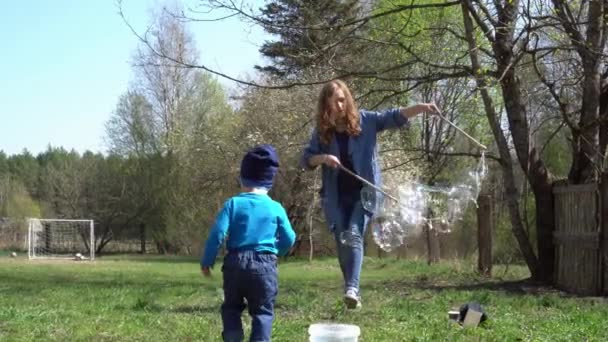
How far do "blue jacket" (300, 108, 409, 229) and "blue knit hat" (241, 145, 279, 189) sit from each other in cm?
117

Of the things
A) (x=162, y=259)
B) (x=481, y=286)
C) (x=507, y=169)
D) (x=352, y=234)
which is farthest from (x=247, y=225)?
(x=162, y=259)

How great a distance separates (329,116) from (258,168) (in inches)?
52.7

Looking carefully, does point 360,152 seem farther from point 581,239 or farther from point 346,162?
point 581,239

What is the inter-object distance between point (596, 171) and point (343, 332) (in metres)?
7.43

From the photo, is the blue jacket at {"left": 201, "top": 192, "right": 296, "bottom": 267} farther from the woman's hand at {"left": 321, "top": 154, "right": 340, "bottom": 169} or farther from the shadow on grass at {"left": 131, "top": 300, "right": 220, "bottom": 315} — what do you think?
the shadow on grass at {"left": 131, "top": 300, "right": 220, "bottom": 315}

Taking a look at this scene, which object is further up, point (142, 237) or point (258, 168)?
point (258, 168)

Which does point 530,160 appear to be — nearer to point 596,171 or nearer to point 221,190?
point 596,171

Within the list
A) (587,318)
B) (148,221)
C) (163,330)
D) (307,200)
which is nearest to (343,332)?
(163,330)

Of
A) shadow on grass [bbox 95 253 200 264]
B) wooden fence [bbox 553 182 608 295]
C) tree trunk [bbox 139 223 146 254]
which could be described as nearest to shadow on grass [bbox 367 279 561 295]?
wooden fence [bbox 553 182 608 295]

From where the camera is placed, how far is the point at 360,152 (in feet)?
21.0

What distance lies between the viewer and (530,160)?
39.0 feet

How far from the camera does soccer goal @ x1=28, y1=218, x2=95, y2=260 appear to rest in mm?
39844

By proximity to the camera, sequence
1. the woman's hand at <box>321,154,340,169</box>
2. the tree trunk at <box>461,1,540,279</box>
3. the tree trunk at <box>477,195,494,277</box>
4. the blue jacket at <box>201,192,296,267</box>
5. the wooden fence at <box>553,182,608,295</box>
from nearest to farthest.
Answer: the blue jacket at <box>201,192,296,267</box>
the woman's hand at <box>321,154,340,169</box>
the wooden fence at <box>553,182,608,295</box>
the tree trunk at <box>461,1,540,279</box>
the tree trunk at <box>477,195,494,277</box>

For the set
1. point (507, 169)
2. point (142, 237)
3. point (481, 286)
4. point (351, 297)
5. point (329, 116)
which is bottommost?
point (142, 237)
